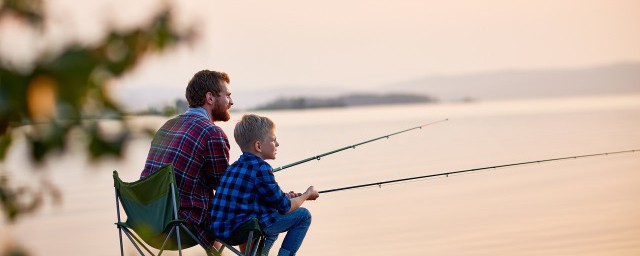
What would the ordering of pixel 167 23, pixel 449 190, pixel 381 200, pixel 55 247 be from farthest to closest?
pixel 449 190, pixel 381 200, pixel 55 247, pixel 167 23

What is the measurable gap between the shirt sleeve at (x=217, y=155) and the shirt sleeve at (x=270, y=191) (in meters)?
0.23

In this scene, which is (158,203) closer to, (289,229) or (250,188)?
(250,188)

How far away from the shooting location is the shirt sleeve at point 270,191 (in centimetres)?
395

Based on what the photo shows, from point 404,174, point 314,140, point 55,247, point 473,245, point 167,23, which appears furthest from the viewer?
point 314,140

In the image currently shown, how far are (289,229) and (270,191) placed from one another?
0.87 feet

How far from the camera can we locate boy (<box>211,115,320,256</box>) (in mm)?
3934

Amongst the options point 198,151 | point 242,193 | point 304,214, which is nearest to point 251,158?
point 242,193

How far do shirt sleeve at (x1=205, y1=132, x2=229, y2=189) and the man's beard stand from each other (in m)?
0.11

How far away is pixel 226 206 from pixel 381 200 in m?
5.60

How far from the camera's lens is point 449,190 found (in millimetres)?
10180

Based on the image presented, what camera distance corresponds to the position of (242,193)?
12.9ft

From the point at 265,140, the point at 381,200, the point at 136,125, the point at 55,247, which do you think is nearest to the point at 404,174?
the point at 381,200

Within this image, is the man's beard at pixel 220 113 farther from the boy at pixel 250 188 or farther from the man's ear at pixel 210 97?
the boy at pixel 250 188

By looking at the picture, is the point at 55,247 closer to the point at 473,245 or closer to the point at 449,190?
the point at 473,245
